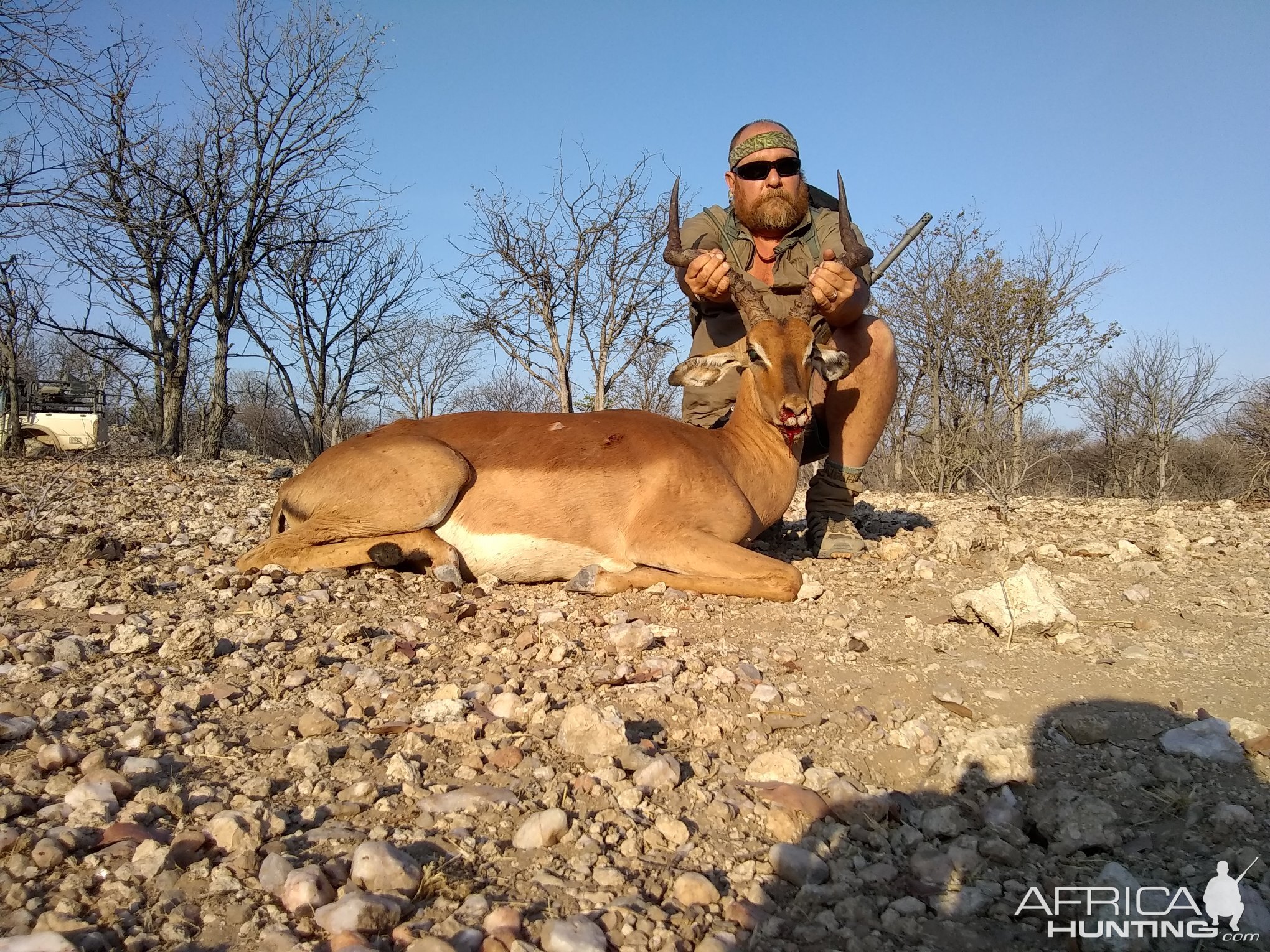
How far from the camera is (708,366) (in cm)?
575

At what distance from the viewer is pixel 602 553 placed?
484cm

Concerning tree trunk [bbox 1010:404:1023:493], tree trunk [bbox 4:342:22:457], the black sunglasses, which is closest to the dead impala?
the black sunglasses

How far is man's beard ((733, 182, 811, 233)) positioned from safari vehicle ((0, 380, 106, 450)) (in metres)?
13.5

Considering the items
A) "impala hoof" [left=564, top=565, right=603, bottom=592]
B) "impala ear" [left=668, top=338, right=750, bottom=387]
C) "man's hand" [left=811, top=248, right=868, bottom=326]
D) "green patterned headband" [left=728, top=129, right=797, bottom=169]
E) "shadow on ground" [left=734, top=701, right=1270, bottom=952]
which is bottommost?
"shadow on ground" [left=734, top=701, right=1270, bottom=952]

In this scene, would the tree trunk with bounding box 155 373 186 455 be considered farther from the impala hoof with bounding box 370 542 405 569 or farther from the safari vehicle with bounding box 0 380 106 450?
the impala hoof with bounding box 370 542 405 569

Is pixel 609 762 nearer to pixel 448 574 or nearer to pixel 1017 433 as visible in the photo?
pixel 448 574

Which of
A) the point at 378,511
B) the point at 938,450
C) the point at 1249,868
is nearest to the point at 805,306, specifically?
the point at 378,511

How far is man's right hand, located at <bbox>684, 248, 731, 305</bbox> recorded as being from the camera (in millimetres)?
5559

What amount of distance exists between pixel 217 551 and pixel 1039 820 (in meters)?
4.80

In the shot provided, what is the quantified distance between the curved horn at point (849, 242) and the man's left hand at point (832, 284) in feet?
0.52

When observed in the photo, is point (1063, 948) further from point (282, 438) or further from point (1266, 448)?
point (282, 438)

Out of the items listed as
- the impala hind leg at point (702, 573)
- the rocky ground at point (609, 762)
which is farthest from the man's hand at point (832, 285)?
the rocky ground at point (609, 762)

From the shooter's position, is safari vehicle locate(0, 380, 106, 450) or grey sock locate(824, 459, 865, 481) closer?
grey sock locate(824, 459, 865, 481)

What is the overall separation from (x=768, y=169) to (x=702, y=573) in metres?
3.32
